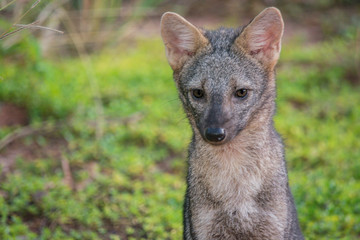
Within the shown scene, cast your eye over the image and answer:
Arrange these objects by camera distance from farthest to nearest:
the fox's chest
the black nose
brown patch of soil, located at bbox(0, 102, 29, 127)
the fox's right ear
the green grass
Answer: brown patch of soil, located at bbox(0, 102, 29, 127) < the green grass < the fox's right ear < the fox's chest < the black nose

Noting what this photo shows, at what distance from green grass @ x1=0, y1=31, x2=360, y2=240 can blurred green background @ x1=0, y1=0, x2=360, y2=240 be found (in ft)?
0.05

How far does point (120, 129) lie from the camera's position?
6.88 meters

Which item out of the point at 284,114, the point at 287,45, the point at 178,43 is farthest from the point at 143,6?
the point at 178,43

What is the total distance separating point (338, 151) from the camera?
22.0 feet

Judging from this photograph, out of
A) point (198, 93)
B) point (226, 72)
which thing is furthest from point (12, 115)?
point (226, 72)

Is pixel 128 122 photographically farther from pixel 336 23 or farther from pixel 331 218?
pixel 336 23

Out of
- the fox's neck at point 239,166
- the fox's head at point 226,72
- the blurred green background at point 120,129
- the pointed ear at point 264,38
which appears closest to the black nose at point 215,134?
the fox's head at point 226,72

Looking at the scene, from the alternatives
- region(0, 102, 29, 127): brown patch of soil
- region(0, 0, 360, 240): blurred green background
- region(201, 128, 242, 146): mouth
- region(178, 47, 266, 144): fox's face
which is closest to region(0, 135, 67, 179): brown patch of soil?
region(0, 0, 360, 240): blurred green background

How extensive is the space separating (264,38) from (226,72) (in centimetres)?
41

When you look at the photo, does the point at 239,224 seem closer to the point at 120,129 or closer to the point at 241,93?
the point at 241,93

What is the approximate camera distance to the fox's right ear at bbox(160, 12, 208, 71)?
4.15 meters

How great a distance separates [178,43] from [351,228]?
2505 millimetres

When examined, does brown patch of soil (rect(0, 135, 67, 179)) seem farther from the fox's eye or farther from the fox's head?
the fox's eye

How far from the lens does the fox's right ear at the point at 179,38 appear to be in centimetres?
415
